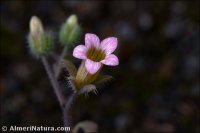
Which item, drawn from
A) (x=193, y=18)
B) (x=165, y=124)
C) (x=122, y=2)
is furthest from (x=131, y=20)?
(x=165, y=124)

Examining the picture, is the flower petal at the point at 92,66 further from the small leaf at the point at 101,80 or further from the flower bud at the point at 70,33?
the flower bud at the point at 70,33

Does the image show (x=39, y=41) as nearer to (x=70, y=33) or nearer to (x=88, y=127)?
(x=70, y=33)

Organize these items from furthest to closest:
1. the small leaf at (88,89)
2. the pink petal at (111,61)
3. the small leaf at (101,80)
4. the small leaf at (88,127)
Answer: the small leaf at (88,127)
the small leaf at (101,80)
the small leaf at (88,89)
the pink petal at (111,61)

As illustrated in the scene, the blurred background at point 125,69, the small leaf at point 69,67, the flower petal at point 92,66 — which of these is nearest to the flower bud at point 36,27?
the small leaf at point 69,67

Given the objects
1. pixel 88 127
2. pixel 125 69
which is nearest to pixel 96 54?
pixel 88 127

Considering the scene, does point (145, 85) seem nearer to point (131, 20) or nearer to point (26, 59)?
point (131, 20)

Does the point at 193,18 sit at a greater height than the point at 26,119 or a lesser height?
greater
